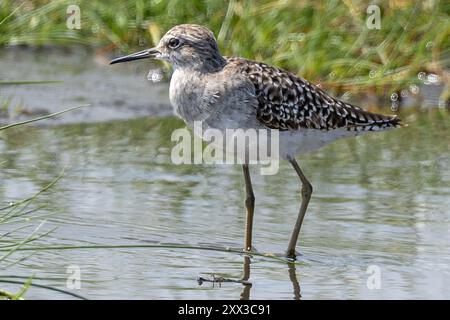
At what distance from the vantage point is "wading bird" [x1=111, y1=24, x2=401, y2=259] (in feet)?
23.5

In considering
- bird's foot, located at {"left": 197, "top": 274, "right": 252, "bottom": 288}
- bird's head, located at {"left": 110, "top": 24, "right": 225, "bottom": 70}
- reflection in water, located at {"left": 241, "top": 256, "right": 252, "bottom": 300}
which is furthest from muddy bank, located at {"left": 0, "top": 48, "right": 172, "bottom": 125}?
bird's foot, located at {"left": 197, "top": 274, "right": 252, "bottom": 288}

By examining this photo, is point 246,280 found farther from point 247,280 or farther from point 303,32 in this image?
point 303,32

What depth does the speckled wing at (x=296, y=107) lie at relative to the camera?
7316 millimetres

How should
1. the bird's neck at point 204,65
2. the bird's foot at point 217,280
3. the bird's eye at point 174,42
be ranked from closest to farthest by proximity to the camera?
1. the bird's foot at point 217,280
2. the bird's neck at point 204,65
3. the bird's eye at point 174,42

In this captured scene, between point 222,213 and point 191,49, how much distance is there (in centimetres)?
118

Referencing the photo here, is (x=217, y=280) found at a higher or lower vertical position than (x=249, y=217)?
lower

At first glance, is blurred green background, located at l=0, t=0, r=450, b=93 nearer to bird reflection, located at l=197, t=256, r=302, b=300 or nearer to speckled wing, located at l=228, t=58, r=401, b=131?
speckled wing, located at l=228, t=58, r=401, b=131

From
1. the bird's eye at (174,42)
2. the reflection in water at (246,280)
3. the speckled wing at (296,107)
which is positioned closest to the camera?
the reflection in water at (246,280)

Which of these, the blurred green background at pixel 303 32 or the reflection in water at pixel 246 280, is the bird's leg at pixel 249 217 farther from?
the blurred green background at pixel 303 32

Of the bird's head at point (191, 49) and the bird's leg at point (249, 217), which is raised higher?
the bird's head at point (191, 49)

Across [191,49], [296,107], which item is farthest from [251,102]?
[191,49]

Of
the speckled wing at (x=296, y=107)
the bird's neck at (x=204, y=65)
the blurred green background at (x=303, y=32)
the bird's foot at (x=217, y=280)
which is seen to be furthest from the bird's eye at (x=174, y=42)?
the blurred green background at (x=303, y=32)

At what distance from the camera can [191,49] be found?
7551 mm
